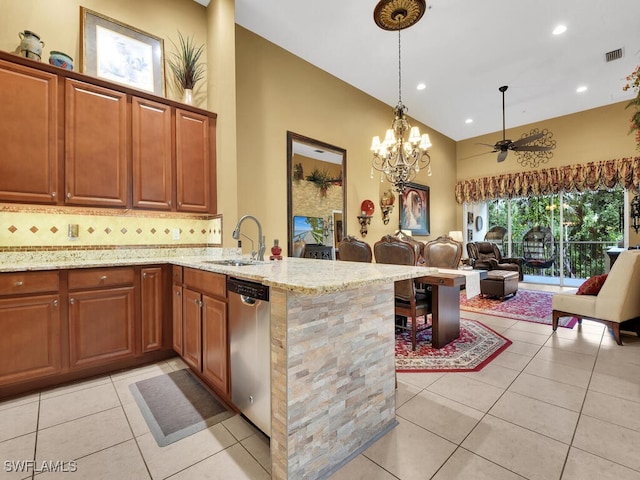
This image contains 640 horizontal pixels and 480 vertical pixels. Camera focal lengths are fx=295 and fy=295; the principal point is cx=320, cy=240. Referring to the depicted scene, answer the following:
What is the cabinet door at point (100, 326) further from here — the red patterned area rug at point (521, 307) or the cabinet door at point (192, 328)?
the red patterned area rug at point (521, 307)

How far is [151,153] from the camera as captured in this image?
2.85 m

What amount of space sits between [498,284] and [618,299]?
195 centimetres

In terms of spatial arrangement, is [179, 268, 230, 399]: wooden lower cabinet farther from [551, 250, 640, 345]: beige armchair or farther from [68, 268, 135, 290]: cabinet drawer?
[551, 250, 640, 345]: beige armchair

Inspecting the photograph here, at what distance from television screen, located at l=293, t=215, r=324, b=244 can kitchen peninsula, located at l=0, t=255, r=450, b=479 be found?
2.44 meters

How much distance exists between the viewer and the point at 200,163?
10.3 ft

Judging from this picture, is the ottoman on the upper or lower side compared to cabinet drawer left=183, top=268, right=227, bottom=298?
lower

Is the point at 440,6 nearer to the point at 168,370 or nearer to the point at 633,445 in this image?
the point at 633,445

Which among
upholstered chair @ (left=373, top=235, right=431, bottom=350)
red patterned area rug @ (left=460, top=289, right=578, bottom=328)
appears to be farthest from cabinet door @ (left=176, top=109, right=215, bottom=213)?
red patterned area rug @ (left=460, top=289, right=578, bottom=328)

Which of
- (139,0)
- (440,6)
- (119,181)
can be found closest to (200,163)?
(119,181)

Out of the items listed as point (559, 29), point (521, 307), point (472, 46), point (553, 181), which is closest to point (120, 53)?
point (472, 46)

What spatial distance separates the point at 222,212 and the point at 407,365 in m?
2.37

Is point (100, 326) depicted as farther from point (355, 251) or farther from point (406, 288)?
point (406, 288)

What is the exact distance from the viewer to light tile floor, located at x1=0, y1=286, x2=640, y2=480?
1.43 meters

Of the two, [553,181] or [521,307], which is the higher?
[553,181]
